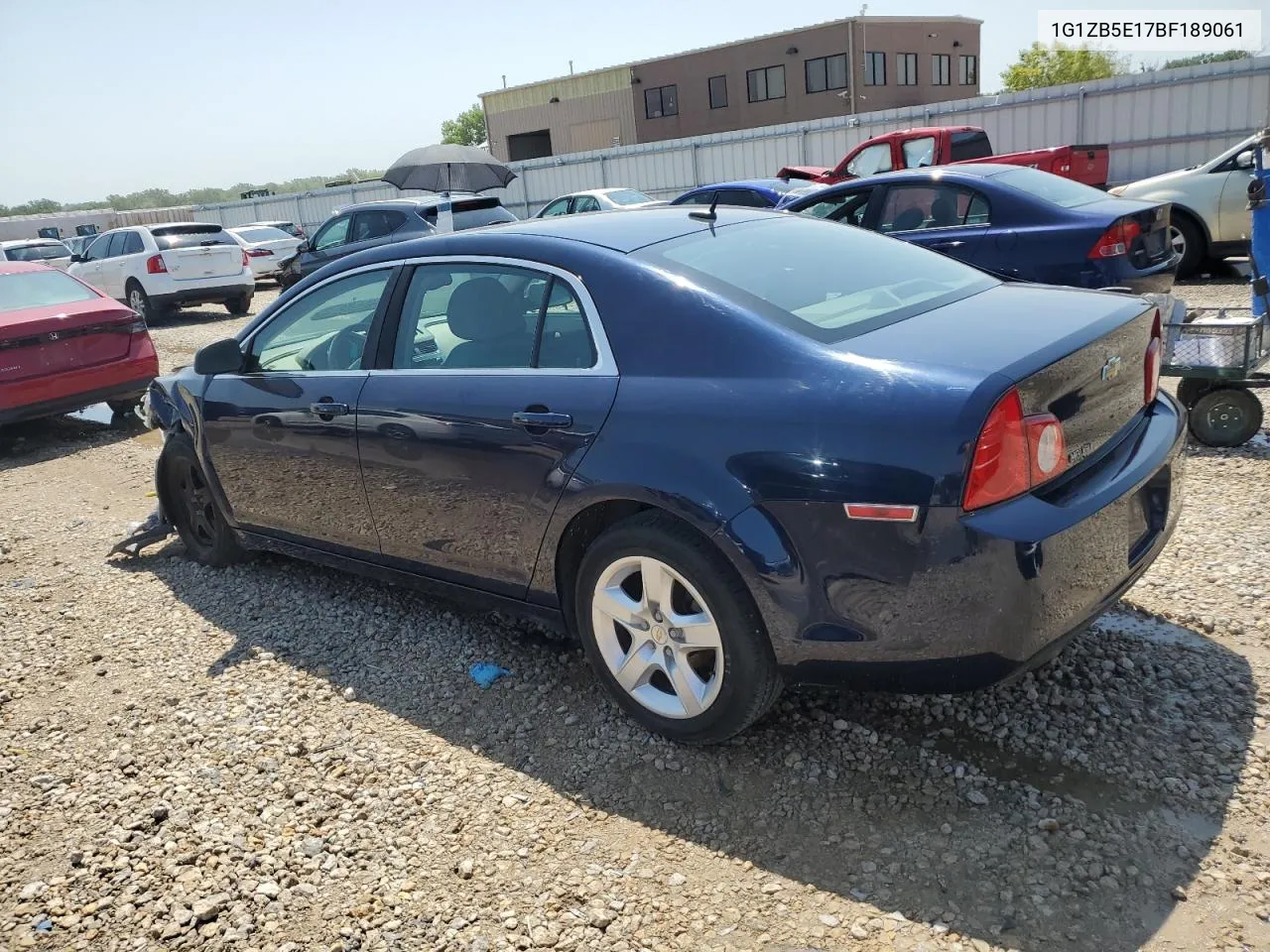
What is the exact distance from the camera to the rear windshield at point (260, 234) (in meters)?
22.0

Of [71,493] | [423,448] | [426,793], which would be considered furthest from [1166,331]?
[71,493]

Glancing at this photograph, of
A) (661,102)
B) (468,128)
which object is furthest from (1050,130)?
(468,128)

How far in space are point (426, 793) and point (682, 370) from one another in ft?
5.11

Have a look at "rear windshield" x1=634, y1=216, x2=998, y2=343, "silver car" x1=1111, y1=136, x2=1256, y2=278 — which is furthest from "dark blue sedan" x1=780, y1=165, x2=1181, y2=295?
"silver car" x1=1111, y1=136, x2=1256, y2=278

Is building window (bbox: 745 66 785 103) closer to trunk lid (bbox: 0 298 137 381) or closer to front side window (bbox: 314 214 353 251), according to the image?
front side window (bbox: 314 214 353 251)

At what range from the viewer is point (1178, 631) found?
363 cm

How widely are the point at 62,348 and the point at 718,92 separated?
44.1m

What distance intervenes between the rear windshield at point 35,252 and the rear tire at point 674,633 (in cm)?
2085

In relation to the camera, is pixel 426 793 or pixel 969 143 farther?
pixel 969 143

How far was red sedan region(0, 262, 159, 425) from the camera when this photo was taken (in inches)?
330

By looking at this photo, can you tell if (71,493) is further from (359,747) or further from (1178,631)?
(1178,631)

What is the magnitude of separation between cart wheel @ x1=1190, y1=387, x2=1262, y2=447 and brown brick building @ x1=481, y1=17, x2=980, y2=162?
41.8m

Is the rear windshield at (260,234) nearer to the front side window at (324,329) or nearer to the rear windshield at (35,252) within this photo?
the rear windshield at (35,252)

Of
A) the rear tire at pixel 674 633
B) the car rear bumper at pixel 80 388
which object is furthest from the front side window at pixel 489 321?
the car rear bumper at pixel 80 388
